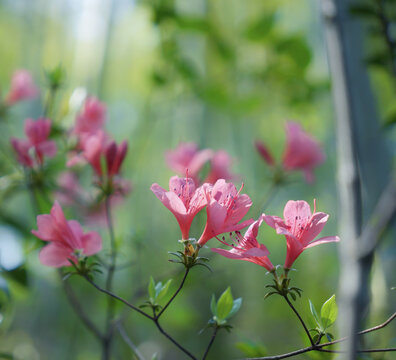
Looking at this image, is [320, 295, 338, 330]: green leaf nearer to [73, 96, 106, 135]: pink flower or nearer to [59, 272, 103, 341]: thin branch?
[59, 272, 103, 341]: thin branch

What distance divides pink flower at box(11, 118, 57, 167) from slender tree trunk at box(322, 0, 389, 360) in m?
0.41

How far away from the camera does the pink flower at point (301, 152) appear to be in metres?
0.75

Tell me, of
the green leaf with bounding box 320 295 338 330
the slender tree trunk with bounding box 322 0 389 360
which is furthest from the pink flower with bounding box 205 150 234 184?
the green leaf with bounding box 320 295 338 330

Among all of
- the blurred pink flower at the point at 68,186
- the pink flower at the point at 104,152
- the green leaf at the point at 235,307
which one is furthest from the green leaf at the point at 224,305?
the blurred pink flower at the point at 68,186

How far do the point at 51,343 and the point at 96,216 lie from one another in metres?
1.59

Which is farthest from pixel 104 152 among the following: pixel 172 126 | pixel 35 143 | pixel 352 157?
pixel 172 126

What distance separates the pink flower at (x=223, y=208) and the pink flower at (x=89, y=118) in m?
0.34

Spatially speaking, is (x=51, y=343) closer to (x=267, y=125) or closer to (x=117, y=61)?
(x=267, y=125)

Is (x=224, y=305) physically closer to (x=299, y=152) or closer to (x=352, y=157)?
(x=352, y=157)

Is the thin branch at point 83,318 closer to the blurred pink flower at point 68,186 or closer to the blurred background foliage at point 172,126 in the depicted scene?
the blurred background foliage at point 172,126

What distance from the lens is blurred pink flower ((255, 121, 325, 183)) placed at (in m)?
0.75

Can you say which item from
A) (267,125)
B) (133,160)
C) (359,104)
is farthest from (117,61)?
(359,104)

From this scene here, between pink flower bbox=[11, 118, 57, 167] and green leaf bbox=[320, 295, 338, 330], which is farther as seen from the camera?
pink flower bbox=[11, 118, 57, 167]

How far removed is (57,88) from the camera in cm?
73
